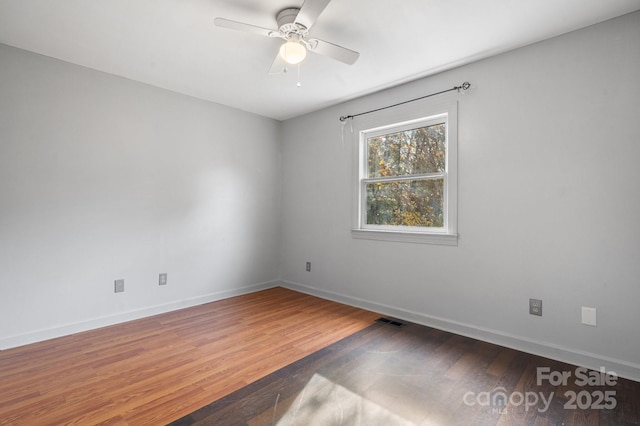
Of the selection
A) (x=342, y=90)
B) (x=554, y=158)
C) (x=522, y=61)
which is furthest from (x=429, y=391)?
(x=342, y=90)

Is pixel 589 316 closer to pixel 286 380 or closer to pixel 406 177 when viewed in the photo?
pixel 406 177

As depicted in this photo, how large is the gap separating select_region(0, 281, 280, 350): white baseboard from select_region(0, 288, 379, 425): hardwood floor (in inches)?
3.2

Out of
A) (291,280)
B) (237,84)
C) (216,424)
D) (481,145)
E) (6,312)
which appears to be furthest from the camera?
(291,280)

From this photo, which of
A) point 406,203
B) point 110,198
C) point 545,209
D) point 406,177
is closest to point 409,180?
point 406,177

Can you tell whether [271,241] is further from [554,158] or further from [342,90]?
[554,158]

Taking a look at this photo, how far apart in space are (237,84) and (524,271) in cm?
326

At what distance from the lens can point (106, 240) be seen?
10.2 ft

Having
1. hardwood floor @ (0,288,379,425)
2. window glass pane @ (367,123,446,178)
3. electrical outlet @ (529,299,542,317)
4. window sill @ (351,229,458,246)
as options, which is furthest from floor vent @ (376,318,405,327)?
window glass pane @ (367,123,446,178)

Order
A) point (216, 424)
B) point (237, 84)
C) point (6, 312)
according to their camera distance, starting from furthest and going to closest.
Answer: point (237, 84) < point (6, 312) < point (216, 424)

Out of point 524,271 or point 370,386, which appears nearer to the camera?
point 370,386

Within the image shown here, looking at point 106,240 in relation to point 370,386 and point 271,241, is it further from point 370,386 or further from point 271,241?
point 370,386

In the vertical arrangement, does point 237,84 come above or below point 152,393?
above

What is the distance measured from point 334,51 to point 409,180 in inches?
63.1

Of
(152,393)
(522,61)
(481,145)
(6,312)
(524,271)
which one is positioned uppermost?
(522,61)
